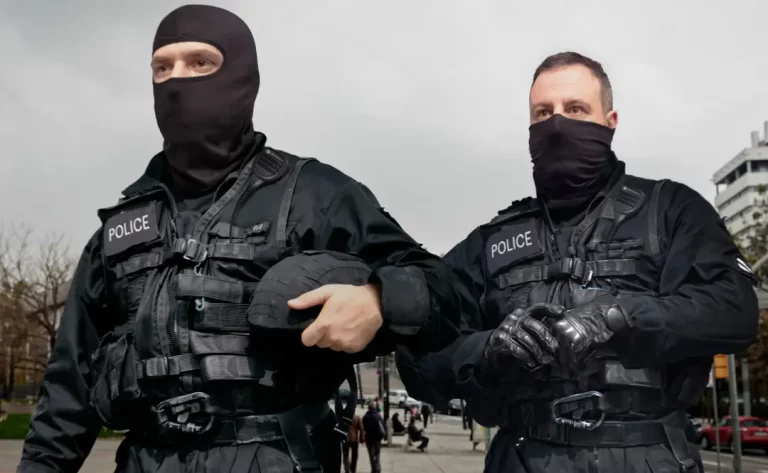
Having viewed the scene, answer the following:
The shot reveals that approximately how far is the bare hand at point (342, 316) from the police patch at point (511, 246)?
131cm

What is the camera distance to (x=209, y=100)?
2.75m

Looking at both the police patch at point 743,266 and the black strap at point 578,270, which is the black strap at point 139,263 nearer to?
the black strap at point 578,270

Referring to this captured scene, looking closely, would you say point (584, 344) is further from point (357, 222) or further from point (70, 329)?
point (70, 329)

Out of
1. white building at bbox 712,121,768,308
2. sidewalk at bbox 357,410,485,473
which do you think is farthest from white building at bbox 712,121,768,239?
sidewalk at bbox 357,410,485,473


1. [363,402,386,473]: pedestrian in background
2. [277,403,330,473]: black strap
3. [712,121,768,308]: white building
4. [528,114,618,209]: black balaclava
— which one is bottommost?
[363,402,386,473]: pedestrian in background

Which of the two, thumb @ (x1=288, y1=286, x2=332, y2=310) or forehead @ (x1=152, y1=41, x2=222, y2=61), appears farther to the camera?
forehead @ (x1=152, y1=41, x2=222, y2=61)

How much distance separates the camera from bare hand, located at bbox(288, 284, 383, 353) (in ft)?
7.57

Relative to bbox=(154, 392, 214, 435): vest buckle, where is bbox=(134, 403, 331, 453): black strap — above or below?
below

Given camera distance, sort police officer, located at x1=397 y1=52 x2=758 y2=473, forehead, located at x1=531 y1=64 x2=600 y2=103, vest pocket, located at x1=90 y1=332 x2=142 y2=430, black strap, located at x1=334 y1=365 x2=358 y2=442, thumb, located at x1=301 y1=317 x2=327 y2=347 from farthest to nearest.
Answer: forehead, located at x1=531 y1=64 x2=600 y2=103, police officer, located at x1=397 y1=52 x2=758 y2=473, black strap, located at x1=334 y1=365 x2=358 y2=442, vest pocket, located at x1=90 y1=332 x2=142 y2=430, thumb, located at x1=301 y1=317 x2=327 y2=347

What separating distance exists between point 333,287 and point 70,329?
1237mm

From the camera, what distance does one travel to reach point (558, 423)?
3201 millimetres

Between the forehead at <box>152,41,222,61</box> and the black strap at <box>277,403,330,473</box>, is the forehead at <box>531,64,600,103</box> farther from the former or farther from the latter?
the black strap at <box>277,403,330,473</box>

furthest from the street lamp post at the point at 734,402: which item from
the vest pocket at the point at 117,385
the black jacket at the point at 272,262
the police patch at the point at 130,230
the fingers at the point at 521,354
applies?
the vest pocket at the point at 117,385

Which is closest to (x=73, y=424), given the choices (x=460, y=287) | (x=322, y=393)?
(x=322, y=393)
